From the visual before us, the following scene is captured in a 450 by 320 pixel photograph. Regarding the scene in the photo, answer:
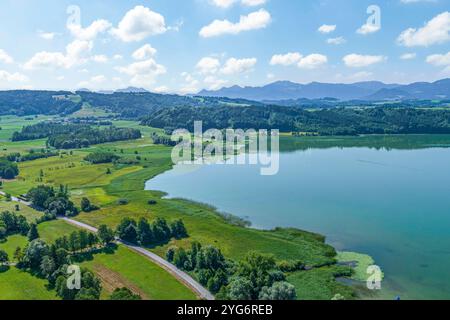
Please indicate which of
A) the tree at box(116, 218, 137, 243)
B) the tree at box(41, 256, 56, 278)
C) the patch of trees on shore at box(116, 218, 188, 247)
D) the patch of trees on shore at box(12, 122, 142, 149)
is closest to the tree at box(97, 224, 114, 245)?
the tree at box(116, 218, 137, 243)

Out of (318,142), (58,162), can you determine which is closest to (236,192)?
(58,162)

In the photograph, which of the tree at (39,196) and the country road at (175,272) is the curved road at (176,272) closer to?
the country road at (175,272)

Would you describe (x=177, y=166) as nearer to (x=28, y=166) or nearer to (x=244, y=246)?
(x=28, y=166)

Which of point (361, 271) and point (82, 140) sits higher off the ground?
point (82, 140)

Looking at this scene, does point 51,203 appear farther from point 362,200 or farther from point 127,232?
point 362,200

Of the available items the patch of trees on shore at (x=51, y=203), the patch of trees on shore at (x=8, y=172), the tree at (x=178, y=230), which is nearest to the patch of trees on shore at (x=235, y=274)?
the tree at (x=178, y=230)

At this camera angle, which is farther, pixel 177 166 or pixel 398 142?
pixel 398 142

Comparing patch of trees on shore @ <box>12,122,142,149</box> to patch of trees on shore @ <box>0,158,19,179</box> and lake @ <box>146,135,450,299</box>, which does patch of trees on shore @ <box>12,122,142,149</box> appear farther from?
lake @ <box>146,135,450,299</box>

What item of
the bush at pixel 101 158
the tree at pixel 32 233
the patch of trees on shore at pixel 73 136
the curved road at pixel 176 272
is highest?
the patch of trees on shore at pixel 73 136
